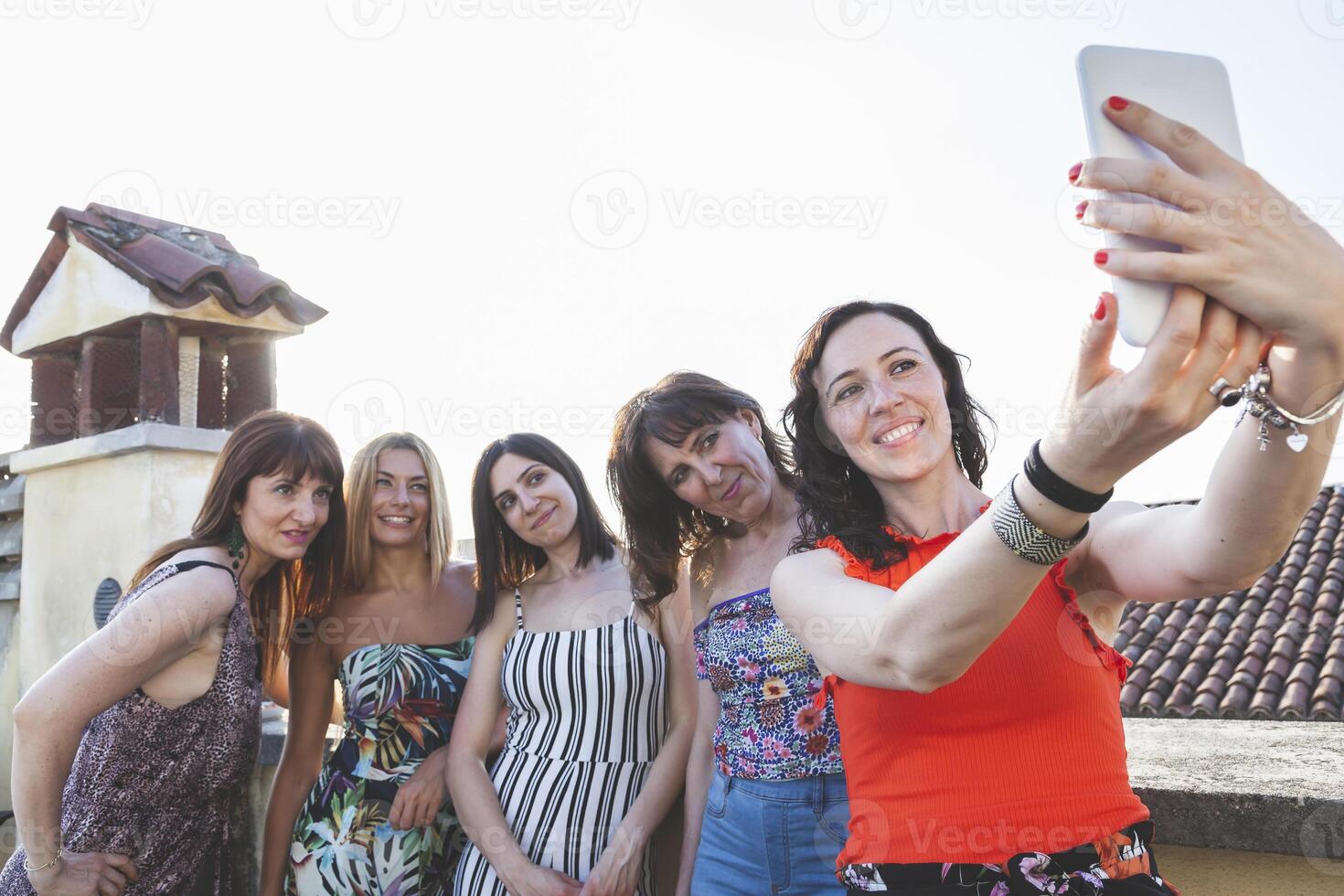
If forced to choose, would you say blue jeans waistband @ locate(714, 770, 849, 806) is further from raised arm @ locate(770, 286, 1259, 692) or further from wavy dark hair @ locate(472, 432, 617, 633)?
wavy dark hair @ locate(472, 432, 617, 633)

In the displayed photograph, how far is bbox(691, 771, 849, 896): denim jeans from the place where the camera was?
217 centimetres

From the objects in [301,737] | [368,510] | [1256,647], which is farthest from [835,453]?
[1256,647]

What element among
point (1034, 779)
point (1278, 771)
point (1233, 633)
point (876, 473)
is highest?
point (876, 473)

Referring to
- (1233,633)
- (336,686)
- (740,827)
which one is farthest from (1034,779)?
(1233,633)

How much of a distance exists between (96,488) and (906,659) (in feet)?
10.4

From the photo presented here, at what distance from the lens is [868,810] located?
153 centimetres

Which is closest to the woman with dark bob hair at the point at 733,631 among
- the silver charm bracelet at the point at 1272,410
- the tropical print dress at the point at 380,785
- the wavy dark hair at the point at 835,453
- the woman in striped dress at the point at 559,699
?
the woman in striped dress at the point at 559,699

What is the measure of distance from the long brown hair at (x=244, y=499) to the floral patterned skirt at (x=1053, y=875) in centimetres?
207

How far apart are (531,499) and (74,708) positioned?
1.26m

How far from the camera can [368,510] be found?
10.4ft

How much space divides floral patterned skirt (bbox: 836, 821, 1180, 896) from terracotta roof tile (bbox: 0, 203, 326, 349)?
2.98 metres

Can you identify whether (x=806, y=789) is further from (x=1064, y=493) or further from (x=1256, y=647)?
(x=1256, y=647)

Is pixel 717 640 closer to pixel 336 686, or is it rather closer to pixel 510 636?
pixel 510 636

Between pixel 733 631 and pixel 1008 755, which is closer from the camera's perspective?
pixel 1008 755
